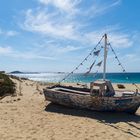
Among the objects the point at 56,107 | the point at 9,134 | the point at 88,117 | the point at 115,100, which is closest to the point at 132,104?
the point at 115,100

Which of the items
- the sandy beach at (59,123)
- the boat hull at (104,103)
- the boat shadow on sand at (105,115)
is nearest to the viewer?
the sandy beach at (59,123)

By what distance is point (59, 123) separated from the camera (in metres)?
13.9

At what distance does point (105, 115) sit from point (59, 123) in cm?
346

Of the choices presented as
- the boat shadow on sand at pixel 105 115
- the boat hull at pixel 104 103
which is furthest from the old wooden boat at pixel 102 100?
the boat shadow on sand at pixel 105 115

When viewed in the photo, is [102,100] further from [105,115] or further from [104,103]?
[105,115]

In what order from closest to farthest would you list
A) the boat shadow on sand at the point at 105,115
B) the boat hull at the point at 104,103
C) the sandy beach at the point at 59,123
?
the sandy beach at the point at 59,123, the boat shadow on sand at the point at 105,115, the boat hull at the point at 104,103

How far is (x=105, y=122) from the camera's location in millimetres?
14727

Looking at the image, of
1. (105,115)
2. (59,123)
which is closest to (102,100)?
(105,115)

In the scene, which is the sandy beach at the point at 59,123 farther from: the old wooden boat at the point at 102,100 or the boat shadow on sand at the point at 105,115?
the old wooden boat at the point at 102,100

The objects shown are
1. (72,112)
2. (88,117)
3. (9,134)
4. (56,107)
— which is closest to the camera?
(9,134)

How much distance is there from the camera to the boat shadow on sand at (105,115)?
14.5m

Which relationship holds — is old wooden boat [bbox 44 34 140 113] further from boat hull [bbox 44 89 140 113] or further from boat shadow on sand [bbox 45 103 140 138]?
boat shadow on sand [bbox 45 103 140 138]

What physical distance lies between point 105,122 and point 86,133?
2836 mm

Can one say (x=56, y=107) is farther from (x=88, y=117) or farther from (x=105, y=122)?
(x=105, y=122)
